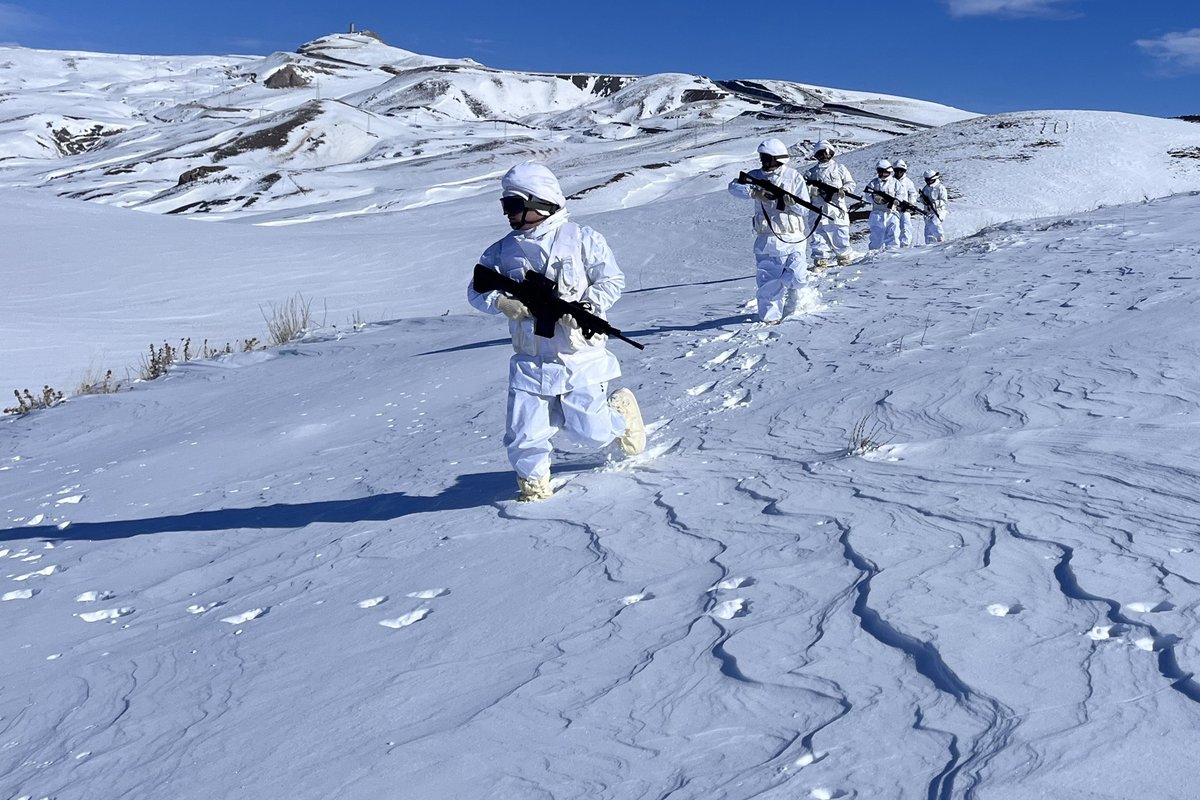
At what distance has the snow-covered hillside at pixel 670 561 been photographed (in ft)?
7.58

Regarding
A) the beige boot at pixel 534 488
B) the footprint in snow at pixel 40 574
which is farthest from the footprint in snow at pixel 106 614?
the beige boot at pixel 534 488

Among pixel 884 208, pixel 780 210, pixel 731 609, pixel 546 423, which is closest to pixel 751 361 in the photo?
pixel 780 210

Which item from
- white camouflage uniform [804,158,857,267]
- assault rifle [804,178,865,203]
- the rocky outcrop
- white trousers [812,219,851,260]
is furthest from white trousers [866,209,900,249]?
the rocky outcrop

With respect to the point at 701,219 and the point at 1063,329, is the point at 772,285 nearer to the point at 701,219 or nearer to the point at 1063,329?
the point at 1063,329

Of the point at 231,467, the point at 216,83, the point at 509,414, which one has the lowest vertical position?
the point at 231,467

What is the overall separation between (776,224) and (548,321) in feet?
16.6

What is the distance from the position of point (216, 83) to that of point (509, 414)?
340ft

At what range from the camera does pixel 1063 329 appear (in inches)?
287

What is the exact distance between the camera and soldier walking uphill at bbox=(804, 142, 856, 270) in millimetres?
11258

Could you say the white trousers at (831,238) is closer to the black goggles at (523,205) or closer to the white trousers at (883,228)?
the white trousers at (883,228)

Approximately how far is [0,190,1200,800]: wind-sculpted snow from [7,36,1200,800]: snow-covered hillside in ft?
0.05

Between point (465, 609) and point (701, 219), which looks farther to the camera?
point (701, 219)

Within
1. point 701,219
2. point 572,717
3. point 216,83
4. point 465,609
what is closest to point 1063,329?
point 465,609

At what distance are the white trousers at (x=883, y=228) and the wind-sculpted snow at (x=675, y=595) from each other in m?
8.90
